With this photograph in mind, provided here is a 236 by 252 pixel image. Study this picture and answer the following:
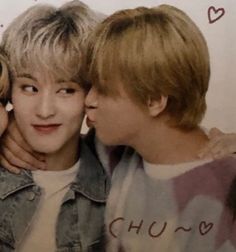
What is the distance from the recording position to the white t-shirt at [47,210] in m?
0.64

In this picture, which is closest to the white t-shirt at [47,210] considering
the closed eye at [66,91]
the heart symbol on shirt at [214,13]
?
the closed eye at [66,91]

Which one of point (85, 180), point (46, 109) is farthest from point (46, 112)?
point (85, 180)

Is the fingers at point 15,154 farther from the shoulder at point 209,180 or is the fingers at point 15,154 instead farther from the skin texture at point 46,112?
the shoulder at point 209,180

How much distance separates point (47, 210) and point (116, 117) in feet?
0.48

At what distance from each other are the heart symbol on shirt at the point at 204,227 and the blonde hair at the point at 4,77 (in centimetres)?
29

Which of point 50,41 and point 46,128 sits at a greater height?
point 50,41

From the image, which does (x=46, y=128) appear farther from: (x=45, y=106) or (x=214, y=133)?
(x=214, y=133)

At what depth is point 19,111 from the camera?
62cm

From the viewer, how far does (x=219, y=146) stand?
24.6 inches

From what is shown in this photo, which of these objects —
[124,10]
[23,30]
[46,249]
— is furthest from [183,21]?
[46,249]

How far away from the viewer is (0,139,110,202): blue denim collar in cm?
64

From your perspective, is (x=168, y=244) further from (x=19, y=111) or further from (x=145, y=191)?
(x=19, y=111)

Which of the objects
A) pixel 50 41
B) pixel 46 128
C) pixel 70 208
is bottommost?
pixel 70 208

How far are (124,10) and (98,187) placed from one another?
227 mm
